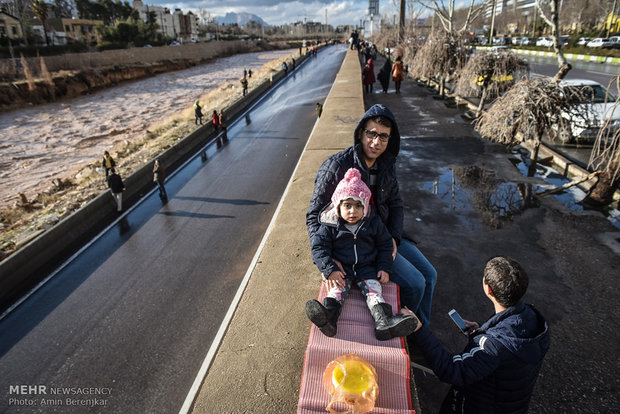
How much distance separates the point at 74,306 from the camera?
6340 millimetres

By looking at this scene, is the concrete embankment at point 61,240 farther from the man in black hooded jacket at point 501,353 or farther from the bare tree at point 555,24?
the bare tree at point 555,24

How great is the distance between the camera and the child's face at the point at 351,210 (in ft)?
→ 9.19

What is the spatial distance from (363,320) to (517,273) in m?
1.06

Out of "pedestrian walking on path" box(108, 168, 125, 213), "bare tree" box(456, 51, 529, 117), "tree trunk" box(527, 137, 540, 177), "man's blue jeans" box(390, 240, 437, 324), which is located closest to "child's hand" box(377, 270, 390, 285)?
"man's blue jeans" box(390, 240, 437, 324)

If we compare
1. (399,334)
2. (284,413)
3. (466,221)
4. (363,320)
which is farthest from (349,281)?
(466,221)

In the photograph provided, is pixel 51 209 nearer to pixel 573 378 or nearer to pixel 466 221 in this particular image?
pixel 466 221

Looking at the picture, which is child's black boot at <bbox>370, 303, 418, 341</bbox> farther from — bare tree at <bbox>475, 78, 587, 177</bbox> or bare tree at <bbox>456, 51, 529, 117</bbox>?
bare tree at <bbox>456, 51, 529, 117</bbox>

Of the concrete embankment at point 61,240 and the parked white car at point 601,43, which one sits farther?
the parked white car at point 601,43

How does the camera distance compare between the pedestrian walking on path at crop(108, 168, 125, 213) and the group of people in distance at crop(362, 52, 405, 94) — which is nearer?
the pedestrian walking on path at crop(108, 168, 125, 213)

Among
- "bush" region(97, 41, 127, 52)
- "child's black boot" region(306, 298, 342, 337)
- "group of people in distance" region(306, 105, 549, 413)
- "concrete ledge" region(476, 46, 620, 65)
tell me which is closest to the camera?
"group of people in distance" region(306, 105, 549, 413)

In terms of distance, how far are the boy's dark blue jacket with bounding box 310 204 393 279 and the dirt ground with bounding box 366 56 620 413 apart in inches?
73.2

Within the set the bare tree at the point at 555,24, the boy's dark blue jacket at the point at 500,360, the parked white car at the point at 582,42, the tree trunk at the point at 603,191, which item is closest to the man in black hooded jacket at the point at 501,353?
the boy's dark blue jacket at the point at 500,360

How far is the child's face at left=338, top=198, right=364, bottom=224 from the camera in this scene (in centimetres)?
280

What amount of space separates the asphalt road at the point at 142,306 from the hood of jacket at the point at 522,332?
3.81 metres
